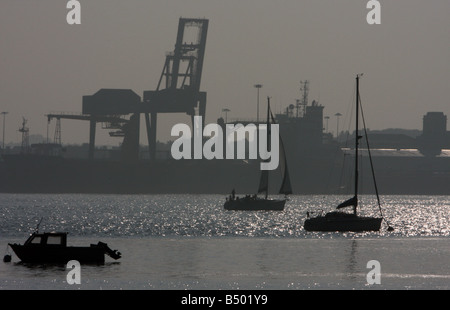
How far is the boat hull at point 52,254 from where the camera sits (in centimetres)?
5409

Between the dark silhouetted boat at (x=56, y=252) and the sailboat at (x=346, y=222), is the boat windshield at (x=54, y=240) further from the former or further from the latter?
the sailboat at (x=346, y=222)

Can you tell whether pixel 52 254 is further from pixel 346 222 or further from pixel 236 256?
pixel 346 222

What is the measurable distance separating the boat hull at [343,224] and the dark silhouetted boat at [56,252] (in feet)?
90.0

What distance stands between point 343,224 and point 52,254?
97.7 ft

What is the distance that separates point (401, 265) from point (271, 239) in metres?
19.0

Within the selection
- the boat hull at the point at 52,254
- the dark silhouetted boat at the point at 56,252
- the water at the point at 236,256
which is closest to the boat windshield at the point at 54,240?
the dark silhouetted boat at the point at 56,252

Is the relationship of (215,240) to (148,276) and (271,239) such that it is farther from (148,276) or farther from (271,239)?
(148,276)

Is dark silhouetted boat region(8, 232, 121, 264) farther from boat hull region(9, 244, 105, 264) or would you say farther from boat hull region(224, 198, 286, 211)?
boat hull region(224, 198, 286, 211)

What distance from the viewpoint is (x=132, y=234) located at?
77312mm

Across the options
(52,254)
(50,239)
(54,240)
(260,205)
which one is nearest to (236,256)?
(54,240)

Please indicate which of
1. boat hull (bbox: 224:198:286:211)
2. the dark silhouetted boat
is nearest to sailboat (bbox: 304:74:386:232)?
the dark silhouetted boat

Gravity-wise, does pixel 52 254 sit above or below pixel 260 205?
above

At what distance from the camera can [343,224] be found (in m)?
78.4
